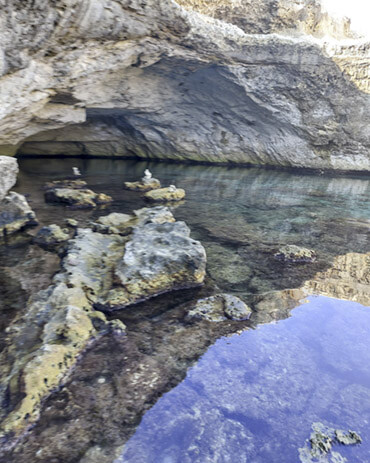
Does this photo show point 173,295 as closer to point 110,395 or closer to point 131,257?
point 131,257

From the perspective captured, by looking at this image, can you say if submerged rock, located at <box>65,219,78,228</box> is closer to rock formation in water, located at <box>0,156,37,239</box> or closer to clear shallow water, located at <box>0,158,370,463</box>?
rock formation in water, located at <box>0,156,37,239</box>

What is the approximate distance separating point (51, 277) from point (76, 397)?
2497mm

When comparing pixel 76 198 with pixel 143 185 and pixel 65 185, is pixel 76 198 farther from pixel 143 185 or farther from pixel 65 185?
pixel 143 185

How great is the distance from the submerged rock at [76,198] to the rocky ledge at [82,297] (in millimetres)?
2899

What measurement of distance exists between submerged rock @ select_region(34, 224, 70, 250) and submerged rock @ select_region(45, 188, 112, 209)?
286cm

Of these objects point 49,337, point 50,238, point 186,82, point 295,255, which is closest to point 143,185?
point 50,238

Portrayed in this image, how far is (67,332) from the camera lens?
3.50 meters

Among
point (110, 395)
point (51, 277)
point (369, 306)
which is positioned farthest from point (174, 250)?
point (369, 306)

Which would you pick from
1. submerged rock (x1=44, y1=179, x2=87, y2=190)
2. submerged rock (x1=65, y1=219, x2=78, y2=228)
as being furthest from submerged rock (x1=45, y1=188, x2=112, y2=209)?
submerged rock (x1=65, y1=219, x2=78, y2=228)

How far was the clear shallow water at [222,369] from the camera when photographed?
265 centimetres

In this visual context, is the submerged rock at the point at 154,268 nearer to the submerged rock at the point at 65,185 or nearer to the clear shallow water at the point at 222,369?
the clear shallow water at the point at 222,369

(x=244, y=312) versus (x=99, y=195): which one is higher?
(x=244, y=312)

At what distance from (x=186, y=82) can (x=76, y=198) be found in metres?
12.2

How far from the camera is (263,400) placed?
3.15m
